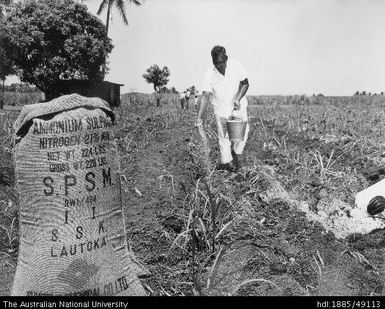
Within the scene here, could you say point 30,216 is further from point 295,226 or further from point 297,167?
point 297,167

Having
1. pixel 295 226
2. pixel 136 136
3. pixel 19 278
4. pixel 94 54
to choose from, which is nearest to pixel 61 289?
pixel 19 278

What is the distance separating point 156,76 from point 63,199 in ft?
160

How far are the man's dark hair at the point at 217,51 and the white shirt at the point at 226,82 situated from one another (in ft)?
0.48

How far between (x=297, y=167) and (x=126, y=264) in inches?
123

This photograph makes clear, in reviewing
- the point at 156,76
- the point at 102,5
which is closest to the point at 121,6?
the point at 102,5

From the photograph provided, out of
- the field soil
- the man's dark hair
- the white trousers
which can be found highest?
the man's dark hair

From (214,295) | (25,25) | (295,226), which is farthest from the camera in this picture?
(25,25)

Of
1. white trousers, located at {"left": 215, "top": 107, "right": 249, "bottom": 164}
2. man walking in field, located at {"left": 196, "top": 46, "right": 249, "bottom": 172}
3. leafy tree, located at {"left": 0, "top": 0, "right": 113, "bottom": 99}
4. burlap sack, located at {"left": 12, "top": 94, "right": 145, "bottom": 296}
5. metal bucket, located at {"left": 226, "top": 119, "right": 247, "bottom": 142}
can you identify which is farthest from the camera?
leafy tree, located at {"left": 0, "top": 0, "right": 113, "bottom": 99}

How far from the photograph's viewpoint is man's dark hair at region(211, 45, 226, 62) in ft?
16.3

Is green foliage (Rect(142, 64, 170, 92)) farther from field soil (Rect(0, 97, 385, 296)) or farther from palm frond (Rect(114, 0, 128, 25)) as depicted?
field soil (Rect(0, 97, 385, 296))

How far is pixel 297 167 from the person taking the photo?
5.21 m

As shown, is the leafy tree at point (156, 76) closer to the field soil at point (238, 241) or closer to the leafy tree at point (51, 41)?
the leafy tree at point (51, 41)

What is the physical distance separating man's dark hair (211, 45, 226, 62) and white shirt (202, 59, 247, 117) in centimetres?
15

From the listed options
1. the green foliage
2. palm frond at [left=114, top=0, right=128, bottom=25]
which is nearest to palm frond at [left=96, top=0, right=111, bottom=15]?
palm frond at [left=114, top=0, right=128, bottom=25]
